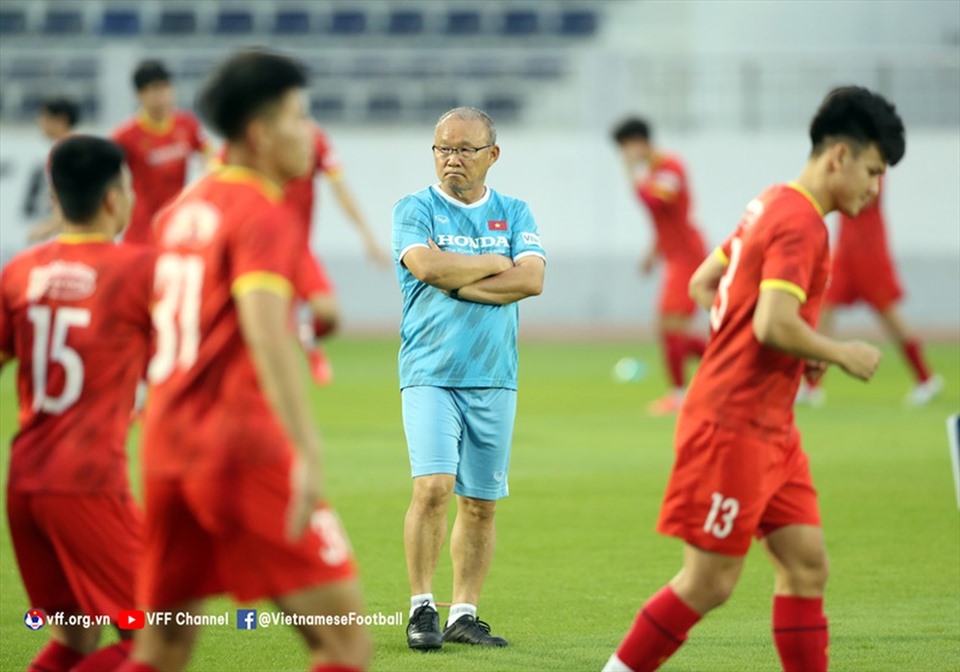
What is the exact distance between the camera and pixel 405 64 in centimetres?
2788

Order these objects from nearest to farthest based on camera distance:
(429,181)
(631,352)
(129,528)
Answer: (129,528) → (631,352) → (429,181)

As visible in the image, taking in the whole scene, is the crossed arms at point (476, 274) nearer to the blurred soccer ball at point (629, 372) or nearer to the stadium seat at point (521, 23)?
the blurred soccer ball at point (629, 372)

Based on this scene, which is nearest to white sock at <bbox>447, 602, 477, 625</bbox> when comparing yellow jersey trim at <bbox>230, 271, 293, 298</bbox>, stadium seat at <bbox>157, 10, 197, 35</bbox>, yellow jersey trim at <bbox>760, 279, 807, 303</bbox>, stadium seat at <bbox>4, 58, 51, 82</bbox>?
yellow jersey trim at <bbox>760, 279, 807, 303</bbox>

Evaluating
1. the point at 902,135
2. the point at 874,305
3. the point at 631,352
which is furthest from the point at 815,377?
the point at 631,352

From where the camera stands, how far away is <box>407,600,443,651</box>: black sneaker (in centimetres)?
666

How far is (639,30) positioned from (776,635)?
88.2ft

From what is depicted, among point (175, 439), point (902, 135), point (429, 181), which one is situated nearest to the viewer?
point (175, 439)

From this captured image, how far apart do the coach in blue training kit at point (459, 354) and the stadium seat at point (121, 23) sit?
24.9 meters

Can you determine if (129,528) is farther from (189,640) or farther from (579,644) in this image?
(579,644)

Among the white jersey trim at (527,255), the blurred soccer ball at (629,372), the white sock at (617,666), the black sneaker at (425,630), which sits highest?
the white jersey trim at (527,255)

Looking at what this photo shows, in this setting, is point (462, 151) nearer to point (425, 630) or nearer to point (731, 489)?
point (425, 630)

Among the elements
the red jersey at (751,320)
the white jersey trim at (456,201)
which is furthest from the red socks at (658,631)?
the white jersey trim at (456,201)

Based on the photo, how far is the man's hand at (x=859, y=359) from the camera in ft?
16.2

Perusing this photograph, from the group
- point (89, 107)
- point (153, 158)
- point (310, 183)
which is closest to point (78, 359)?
point (153, 158)
